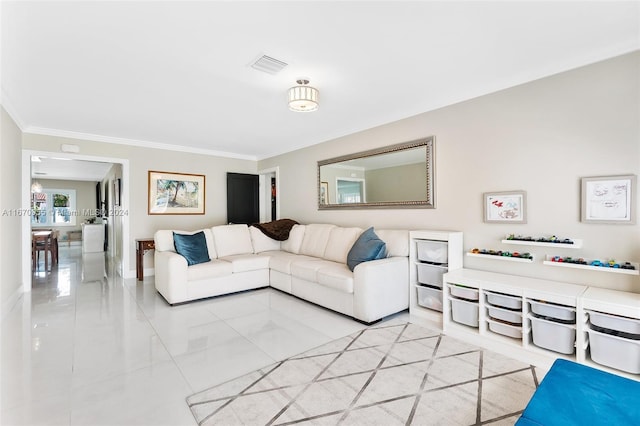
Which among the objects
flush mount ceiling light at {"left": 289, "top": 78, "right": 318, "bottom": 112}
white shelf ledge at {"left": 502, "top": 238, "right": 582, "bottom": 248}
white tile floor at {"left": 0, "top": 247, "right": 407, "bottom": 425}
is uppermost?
flush mount ceiling light at {"left": 289, "top": 78, "right": 318, "bottom": 112}

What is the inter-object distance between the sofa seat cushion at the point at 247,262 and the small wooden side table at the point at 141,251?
145cm

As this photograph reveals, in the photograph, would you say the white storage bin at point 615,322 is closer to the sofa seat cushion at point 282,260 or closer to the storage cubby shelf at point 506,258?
the storage cubby shelf at point 506,258

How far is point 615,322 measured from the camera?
2037 mm

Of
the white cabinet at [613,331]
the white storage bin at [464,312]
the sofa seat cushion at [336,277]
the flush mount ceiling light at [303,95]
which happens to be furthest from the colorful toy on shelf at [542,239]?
the flush mount ceiling light at [303,95]

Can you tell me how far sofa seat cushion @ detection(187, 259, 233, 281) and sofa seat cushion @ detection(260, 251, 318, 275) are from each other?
628 mm

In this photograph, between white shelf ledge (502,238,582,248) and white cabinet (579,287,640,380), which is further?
white shelf ledge (502,238,582,248)

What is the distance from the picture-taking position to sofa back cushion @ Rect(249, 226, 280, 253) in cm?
516

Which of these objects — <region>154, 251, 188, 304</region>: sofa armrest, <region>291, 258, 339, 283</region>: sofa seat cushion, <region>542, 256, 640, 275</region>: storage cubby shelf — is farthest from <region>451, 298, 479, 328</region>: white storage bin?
<region>154, 251, 188, 304</region>: sofa armrest

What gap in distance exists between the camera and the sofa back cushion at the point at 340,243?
410 centimetres

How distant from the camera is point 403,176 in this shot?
3.89 m

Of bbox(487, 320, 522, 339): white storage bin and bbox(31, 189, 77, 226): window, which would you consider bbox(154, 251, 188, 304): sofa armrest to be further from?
bbox(31, 189, 77, 226): window

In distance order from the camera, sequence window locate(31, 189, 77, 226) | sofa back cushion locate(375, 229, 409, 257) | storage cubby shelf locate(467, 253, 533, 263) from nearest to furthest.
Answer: storage cubby shelf locate(467, 253, 533, 263)
sofa back cushion locate(375, 229, 409, 257)
window locate(31, 189, 77, 226)

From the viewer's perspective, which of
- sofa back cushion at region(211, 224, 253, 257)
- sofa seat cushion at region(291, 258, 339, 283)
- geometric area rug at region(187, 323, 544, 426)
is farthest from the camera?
sofa back cushion at region(211, 224, 253, 257)

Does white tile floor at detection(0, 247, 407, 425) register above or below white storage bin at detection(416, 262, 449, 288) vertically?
below
